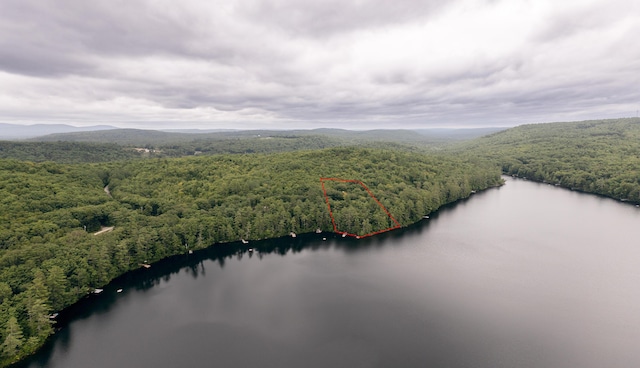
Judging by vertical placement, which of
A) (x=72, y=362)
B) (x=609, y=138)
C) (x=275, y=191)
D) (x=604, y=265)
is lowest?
(x=72, y=362)

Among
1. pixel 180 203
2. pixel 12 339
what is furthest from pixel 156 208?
pixel 12 339

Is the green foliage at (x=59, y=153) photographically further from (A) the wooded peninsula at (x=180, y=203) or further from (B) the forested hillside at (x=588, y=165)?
(B) the forested hillside at (x=588, y=165)

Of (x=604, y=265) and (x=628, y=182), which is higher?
(x=628, y=182)

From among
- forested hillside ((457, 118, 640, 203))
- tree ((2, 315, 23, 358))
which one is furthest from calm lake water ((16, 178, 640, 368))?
forested hillside ((457, 118, 640, 203))

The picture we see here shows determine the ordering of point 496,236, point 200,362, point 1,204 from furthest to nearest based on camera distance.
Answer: point 496,236, point 1,204, point 200,362

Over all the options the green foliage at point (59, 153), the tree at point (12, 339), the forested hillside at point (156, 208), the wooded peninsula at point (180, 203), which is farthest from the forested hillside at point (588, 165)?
the green foliage at point (59, 153)

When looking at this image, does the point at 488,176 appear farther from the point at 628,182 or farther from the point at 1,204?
the point at 1,204

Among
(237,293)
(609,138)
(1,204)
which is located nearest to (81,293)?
(237,293)
